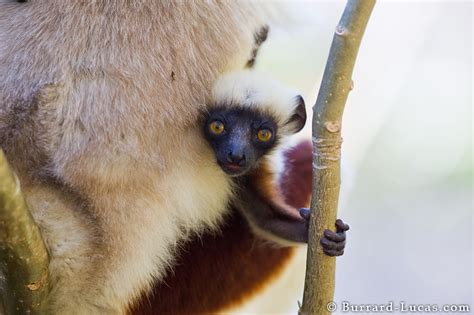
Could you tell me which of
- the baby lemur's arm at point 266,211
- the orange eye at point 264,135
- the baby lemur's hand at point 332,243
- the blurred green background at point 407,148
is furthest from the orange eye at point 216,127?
the blurred green background at point 407,148

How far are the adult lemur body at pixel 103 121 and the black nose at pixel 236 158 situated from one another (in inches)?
4.8

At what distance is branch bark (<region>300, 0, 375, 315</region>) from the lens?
150cm

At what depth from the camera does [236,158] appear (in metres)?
1.93

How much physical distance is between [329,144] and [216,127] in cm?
40

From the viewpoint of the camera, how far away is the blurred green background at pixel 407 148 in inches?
150

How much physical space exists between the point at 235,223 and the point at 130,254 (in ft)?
1.79

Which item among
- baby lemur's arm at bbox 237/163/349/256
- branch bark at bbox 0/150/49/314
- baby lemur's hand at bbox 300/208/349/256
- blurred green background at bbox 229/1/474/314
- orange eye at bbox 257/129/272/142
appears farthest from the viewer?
blurred green background at bbox 229/1/474/314

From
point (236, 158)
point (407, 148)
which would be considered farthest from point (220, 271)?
point (407, 148)

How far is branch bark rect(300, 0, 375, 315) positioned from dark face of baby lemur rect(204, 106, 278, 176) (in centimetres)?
32

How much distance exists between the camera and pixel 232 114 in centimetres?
201

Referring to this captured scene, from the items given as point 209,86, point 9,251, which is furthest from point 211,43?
point 9,251

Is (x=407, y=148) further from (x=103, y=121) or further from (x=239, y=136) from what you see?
(x=103, y=121)

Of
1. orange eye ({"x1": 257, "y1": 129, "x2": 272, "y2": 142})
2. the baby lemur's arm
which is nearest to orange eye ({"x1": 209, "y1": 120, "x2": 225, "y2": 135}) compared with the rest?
orange eye ({"x1": 257, "y1": 129, "x2": 272, "y2": 142})

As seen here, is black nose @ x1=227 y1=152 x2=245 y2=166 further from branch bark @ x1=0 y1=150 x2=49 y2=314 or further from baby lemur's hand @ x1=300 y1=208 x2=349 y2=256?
branch bark @ x1=0 y1=150 x2=49 y2=314
